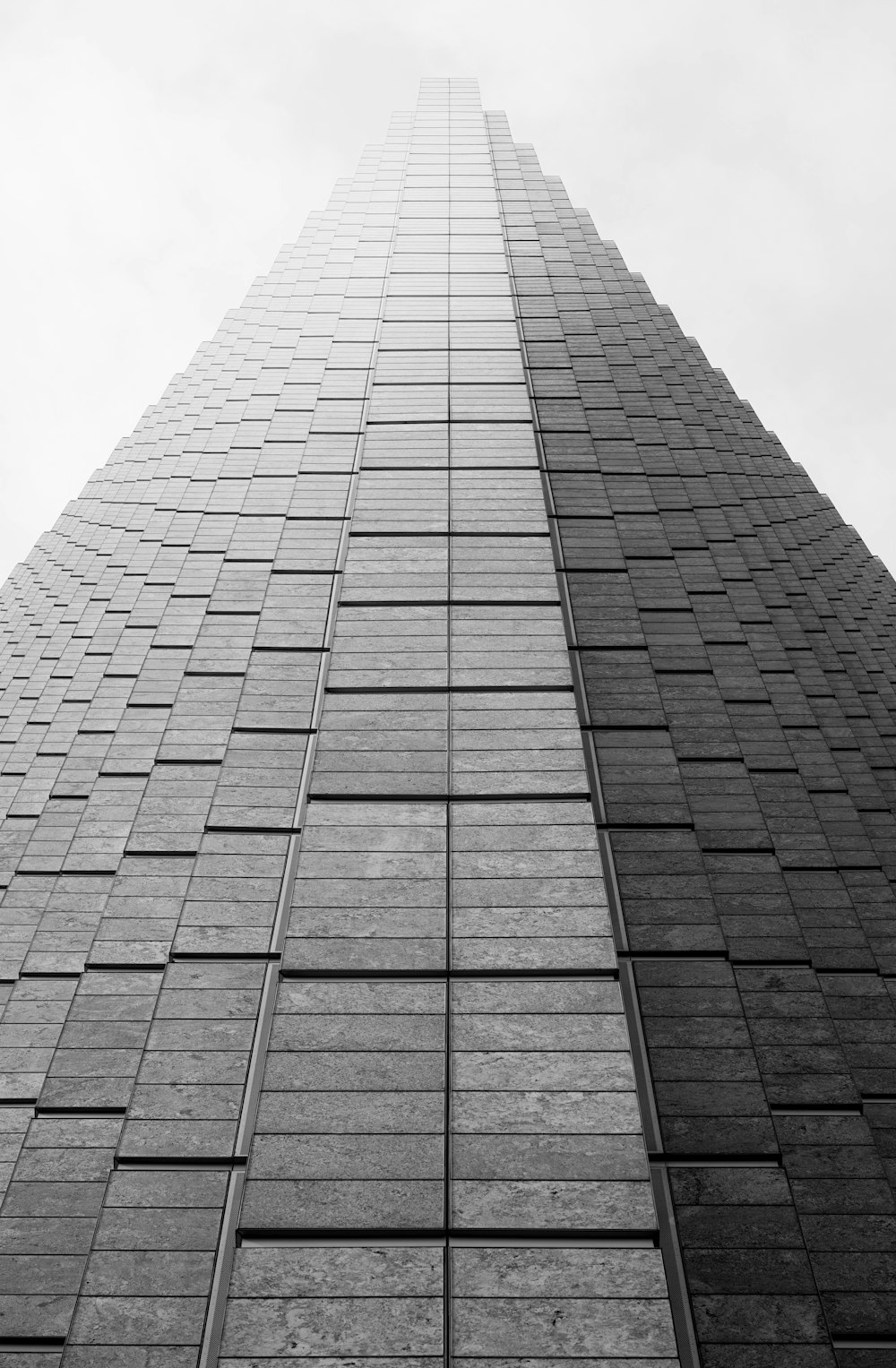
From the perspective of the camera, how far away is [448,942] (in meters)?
9.49

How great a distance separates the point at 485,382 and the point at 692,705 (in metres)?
9.28

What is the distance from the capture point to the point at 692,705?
14102mm

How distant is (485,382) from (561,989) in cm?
1430

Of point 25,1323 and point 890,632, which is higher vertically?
point 25,1323

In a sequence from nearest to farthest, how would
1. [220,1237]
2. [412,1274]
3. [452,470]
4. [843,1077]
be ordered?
[412,1274] → [220,1237] → [843,1077] → [452,470]

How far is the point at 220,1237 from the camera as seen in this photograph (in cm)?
761

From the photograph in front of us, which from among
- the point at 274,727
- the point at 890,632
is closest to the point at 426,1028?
the point at 274,727

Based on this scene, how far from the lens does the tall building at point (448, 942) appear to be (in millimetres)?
7309

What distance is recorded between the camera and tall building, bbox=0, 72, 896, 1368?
7309 millimetres

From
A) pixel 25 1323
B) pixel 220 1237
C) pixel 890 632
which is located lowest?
pixel 890 632

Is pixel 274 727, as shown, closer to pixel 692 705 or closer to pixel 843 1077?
pixel 692 705

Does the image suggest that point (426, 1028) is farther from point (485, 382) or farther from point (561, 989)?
point (485, 382)

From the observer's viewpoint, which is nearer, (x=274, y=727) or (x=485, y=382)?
(x=274, y=727)

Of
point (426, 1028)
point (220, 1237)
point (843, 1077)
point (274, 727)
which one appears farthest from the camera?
point (274, 727)
